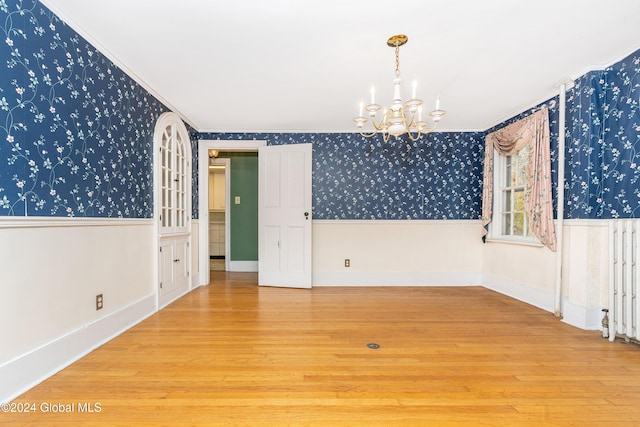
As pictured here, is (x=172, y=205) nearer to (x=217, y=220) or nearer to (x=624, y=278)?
(x=217, y=220)

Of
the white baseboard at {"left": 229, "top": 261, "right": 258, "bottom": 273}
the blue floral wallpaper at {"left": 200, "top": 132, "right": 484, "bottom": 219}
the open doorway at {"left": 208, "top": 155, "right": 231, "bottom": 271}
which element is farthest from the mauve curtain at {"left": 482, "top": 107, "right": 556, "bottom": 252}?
the open doorway at {"left": 208, "top": 155, "right": 231, "bottom": 271}

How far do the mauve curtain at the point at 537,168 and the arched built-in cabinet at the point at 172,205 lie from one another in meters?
4.06

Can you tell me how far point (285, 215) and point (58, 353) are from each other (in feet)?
9.29

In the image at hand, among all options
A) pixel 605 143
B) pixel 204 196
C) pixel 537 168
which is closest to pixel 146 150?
pixel 204 196

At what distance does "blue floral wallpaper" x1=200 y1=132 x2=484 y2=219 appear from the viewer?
4.55 meters

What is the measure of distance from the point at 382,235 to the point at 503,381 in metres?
2.79

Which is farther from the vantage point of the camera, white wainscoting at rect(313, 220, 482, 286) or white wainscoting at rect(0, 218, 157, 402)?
white wainscoting at rect(313, 220, 482, 286)

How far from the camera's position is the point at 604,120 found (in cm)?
275

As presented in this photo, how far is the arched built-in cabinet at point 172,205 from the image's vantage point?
334 cm

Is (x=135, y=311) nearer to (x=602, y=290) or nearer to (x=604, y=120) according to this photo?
(x=602, y=290)

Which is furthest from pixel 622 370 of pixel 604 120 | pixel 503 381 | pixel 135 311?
pixel 135 311

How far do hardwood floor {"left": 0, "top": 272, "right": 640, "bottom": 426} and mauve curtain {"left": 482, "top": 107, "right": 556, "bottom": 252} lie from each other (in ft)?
2.98

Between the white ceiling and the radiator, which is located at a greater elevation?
the white ceiling

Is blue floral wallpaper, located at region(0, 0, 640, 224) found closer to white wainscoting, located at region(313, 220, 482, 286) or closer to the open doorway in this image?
white wainscoting, located at region(313, 220, 482, 286)
